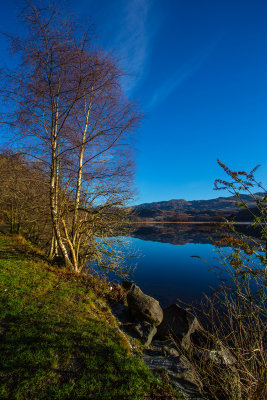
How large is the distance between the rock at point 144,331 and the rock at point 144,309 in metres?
0.55

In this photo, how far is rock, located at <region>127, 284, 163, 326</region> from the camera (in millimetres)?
8414

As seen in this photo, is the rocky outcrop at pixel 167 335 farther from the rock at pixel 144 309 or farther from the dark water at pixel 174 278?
the dark water at pixel 174 278

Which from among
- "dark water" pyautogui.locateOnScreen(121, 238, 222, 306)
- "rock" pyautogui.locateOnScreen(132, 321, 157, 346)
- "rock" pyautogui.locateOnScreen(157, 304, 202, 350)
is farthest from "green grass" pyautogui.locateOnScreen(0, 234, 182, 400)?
"dark water" pyautogui.locateOnScreen(121, 238, 222, 306)

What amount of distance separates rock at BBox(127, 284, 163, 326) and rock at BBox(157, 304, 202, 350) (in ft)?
1.15

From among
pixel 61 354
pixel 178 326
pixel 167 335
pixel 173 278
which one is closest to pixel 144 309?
pixel 167 335

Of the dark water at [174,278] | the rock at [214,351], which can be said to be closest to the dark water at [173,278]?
the dark water at [174,278]

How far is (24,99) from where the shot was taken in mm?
6824

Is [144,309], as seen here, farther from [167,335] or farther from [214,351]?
[214,351]

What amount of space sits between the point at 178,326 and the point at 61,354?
19.1ft

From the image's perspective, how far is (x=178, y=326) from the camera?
812 cm

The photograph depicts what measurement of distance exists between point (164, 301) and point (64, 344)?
416 inches

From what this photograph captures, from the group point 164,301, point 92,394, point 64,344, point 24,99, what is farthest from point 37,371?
point 164,301

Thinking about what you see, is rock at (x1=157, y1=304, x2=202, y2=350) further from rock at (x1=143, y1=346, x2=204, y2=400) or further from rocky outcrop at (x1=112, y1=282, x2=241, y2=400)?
rock at (x1=143, y1=346, x2=204, y2=400)

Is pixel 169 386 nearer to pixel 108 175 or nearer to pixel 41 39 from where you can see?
pixel 108 175
